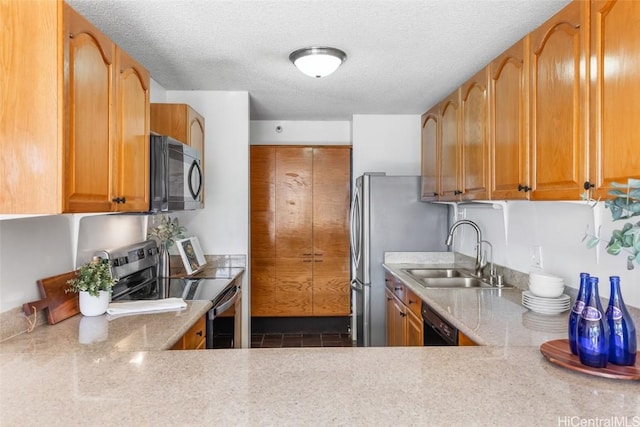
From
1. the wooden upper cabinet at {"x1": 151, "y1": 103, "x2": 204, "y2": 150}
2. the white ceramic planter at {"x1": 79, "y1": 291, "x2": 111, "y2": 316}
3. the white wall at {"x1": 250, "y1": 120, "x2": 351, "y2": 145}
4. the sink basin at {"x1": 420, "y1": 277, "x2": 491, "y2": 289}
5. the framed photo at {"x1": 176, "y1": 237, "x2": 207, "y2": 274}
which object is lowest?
the sink basin at {"x1": 420, "y1": 277, "x2": 491, "y2": 289}

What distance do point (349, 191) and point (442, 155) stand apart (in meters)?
1.58

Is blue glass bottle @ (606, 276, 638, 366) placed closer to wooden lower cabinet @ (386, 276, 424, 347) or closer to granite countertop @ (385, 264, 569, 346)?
granite countertop @ (385, 264, 569, 346)

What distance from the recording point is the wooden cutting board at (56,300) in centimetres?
171

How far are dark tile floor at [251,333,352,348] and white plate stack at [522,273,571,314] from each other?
247cm

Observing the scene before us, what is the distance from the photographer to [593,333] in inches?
48.3

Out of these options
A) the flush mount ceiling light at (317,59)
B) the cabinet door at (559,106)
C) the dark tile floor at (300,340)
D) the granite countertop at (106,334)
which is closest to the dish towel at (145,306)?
the granite countertop at (106,334)

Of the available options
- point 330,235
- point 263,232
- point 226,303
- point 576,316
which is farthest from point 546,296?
point 263,232

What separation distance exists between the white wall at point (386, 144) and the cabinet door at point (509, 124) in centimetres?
202

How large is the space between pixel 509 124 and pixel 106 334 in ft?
6.49

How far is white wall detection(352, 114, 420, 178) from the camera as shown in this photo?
14.1 feet

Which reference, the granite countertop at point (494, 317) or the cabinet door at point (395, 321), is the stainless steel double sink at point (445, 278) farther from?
the granite countertop at point (494, 317)

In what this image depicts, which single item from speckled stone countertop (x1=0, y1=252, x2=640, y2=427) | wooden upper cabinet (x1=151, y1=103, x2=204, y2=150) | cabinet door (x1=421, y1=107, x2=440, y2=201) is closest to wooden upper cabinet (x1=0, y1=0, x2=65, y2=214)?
speckled stone countertop (x1=0, y1=252, x2=640, y2=427)

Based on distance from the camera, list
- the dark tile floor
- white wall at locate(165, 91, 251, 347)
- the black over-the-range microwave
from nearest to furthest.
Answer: the black over-the-range microwave
white wall at locate(165, 91, 251, 347)
the dark tile floor

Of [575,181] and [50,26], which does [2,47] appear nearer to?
[50,26]
